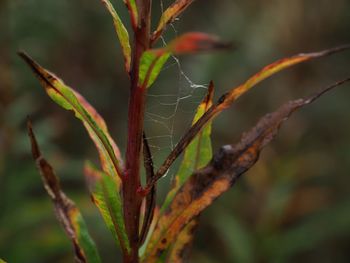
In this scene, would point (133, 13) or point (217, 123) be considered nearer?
point (133, 13)

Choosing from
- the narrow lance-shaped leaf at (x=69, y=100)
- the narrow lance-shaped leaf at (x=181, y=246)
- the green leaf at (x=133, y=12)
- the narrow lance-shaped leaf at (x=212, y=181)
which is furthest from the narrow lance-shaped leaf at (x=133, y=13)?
the narrow lance-shaped leaf at (x=181, y=246)

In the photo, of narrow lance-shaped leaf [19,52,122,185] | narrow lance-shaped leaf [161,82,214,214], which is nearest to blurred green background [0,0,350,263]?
narrow lance-shaped leaf [161,82,214,214]

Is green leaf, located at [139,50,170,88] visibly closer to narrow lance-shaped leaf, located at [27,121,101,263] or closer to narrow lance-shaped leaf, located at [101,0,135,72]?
narrow lance-shaped leaf, located at [101,0,135,72]

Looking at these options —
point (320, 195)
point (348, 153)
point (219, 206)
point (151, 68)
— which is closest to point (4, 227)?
point (219, 206)

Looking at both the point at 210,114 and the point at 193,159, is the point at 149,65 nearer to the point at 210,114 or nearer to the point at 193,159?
the point at 210,114

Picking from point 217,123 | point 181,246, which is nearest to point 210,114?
point 181,246

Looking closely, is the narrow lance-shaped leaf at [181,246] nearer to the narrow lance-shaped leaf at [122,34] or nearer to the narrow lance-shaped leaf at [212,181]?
the narrow lance-shaped leaf at [212,181]
